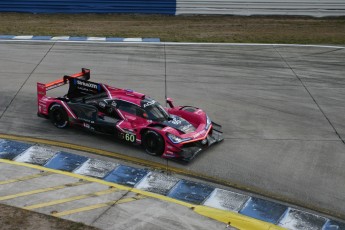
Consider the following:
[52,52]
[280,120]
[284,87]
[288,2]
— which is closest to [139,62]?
[52,52]

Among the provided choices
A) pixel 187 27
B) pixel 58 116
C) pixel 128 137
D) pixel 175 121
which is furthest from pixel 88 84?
pixel 187 27

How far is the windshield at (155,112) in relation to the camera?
15445mm

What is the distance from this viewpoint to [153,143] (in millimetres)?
14977

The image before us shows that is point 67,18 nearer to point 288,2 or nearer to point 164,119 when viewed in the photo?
point 288,2

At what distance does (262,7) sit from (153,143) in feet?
64.7

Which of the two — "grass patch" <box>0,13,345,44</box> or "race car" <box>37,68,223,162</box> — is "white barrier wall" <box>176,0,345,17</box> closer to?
"grass patch" <box>0,13,345,44</box>

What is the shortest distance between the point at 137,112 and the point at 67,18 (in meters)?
17.2

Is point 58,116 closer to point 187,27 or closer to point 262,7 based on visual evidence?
point 187,27

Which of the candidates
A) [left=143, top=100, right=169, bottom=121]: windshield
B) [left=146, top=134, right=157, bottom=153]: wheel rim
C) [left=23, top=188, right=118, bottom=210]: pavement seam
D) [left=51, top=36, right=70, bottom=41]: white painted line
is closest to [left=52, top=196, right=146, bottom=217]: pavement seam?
[left=23, top=188, right=118, bottom=210]: pavement seam

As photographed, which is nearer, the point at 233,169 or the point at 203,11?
the point at 233,169

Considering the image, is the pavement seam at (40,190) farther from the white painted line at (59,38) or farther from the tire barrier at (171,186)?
the white painted line at (59,38)

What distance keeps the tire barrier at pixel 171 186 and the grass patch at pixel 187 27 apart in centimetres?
1398

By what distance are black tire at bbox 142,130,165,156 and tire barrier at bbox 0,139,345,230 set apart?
84 cm

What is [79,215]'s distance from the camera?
1194 cm
